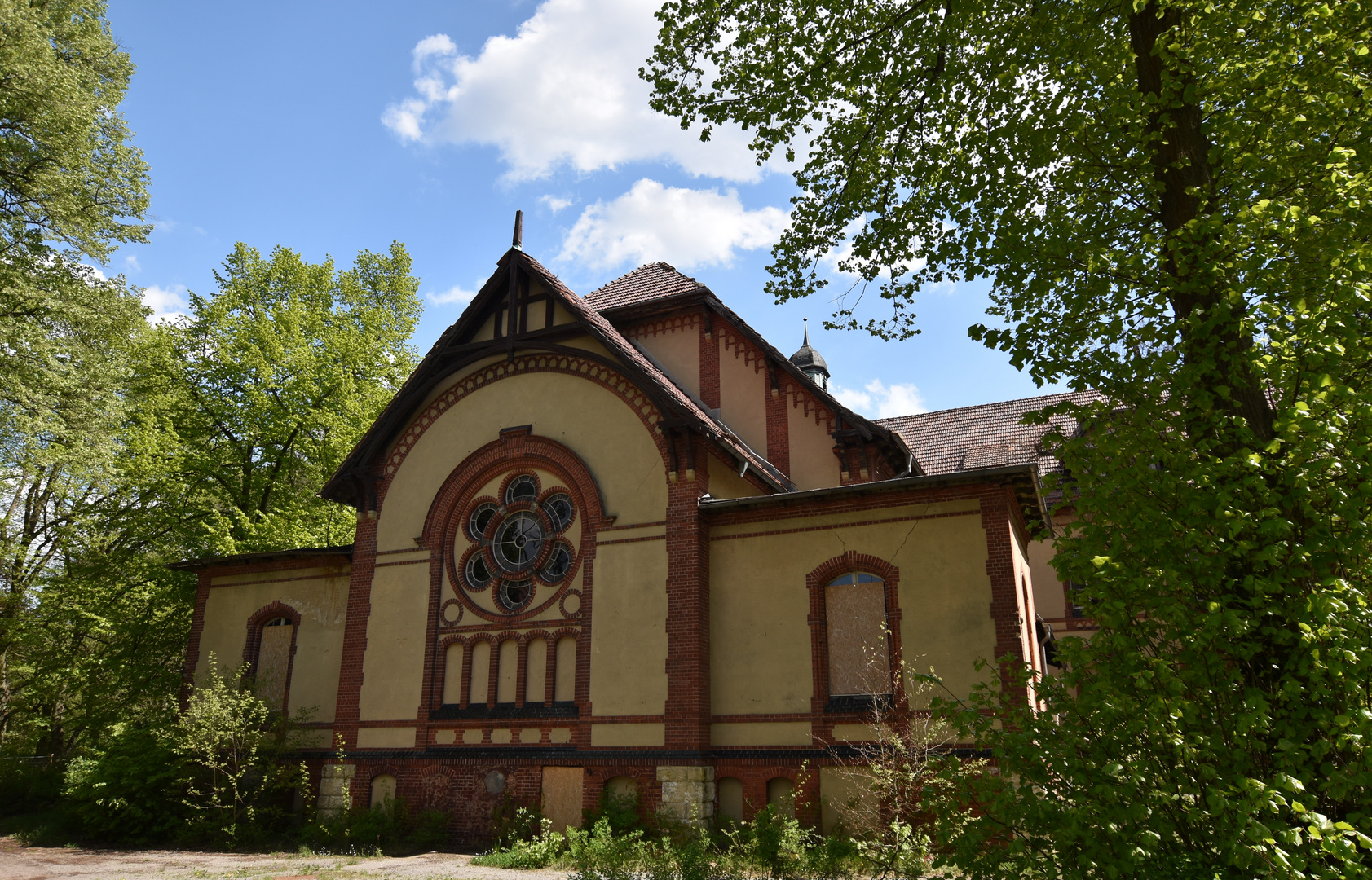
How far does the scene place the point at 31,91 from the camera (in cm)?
1734

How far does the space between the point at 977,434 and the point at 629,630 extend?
1392cm

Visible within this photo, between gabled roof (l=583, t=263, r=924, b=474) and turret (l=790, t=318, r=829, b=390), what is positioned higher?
turret (l=790, t=318, r=829, b=390)

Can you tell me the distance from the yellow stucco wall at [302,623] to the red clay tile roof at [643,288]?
8.59m

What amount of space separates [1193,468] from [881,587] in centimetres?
872

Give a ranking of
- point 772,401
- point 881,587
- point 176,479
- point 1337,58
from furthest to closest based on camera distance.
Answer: point 176,479 < point 772,401 < point 881,587 < point 1337,58

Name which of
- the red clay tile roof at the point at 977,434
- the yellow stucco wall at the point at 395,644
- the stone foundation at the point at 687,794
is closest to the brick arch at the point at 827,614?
the stone foundation at the point at 687,794

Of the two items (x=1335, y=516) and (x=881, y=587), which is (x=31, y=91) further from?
(x=1335, y=516)

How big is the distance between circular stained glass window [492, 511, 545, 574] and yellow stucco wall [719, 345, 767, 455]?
4608 mm

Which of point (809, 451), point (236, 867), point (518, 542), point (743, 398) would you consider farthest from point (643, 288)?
point (236, 867)

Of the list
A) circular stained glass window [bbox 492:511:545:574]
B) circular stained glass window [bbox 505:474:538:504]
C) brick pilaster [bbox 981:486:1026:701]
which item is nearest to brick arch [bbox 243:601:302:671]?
circular stained glass window [bbox 492:511:545:574]

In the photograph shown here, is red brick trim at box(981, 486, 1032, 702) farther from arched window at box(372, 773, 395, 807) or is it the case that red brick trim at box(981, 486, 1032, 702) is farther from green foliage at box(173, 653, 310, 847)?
green foliage at box(173, 653, 310, 847)

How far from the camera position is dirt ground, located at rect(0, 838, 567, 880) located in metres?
12.1

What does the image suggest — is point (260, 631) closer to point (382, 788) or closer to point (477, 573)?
point (382, 788)

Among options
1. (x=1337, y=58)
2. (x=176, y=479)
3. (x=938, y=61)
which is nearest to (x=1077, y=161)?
(x=1337, y=58)
